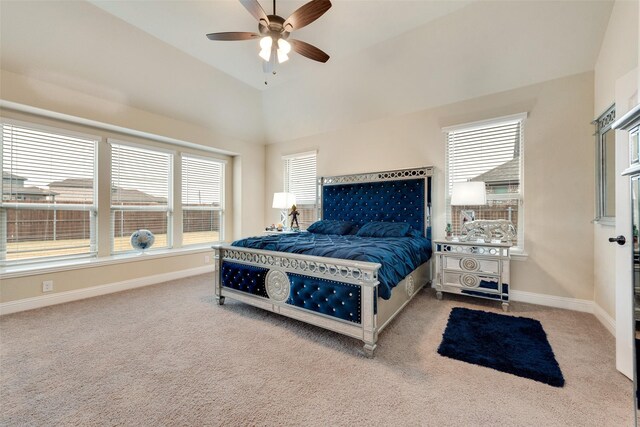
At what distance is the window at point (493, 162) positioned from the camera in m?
3.36

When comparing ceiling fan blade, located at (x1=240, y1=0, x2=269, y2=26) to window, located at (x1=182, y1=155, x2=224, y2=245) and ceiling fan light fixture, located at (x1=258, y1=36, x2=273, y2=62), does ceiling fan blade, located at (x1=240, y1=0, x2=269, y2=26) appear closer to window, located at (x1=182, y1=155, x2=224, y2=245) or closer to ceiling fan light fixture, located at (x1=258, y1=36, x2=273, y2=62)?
ceiling fan light fixture, located at (x1=258, y1=36, x2=273, y2=62)

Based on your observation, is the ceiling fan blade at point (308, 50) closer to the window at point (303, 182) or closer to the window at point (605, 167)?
the window at point (303, 182)

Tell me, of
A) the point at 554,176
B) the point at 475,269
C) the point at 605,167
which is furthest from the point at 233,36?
the point at 605,167

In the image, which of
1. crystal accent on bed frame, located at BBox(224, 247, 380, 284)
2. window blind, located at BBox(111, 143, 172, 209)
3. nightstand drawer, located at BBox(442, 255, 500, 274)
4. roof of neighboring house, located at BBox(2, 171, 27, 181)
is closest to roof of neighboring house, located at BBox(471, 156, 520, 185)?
nightstand drawer, located at BBox(442, 255, 500, 274)

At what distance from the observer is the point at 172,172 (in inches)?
183

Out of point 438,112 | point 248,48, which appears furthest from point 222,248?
point 438,112

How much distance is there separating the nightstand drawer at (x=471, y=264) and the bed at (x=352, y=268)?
30 cm

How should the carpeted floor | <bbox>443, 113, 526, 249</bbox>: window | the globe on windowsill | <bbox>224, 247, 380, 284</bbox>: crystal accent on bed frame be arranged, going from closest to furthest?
the carpeted floor → <bbox>224, 247, 380, 284</bbox>: crystal accent on bed frame → <bbox>443, 113, 526, 249</bbox>: window → the globe on windowsill

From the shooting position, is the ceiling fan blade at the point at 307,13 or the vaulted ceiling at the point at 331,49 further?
the vaulted ceiling at the point at 331,49

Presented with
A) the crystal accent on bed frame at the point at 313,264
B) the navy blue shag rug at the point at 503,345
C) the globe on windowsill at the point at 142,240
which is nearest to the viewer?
the navy blue shag rug at the point at 503,345

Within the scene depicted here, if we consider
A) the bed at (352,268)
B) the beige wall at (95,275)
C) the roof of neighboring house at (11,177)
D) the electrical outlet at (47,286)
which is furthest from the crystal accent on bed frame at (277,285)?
the roof of neighboring house at (11,177)

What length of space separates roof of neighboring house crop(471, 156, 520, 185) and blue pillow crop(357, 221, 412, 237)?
1.24m

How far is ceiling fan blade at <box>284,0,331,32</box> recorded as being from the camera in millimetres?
2100

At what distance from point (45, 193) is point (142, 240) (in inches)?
49.8
